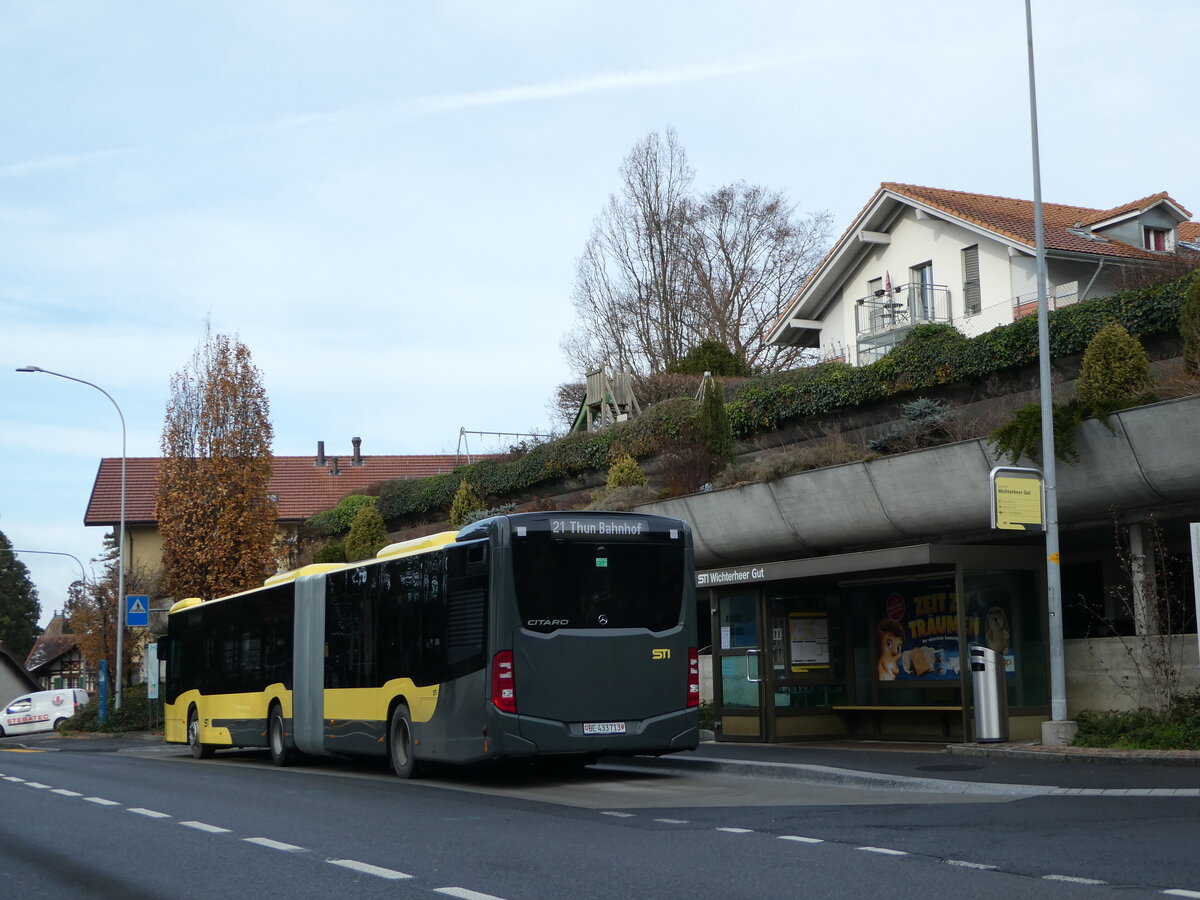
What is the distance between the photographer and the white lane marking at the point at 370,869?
344 inches

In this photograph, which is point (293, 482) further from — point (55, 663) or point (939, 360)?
point (939, 360)

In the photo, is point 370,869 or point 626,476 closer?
point 370,869

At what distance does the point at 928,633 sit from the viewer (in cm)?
2053

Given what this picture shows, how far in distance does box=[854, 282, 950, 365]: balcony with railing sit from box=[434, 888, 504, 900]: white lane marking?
105 ft

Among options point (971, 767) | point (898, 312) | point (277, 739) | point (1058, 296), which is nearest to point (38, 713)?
point (277, 739)

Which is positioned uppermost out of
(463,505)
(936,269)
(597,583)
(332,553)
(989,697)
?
(936,269)

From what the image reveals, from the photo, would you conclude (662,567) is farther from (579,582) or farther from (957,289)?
(957,289)

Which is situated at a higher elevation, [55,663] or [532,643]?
[532,643]

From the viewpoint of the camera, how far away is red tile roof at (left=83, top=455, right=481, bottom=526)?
63.3 meters

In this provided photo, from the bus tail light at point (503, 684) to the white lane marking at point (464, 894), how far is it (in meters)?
6.69

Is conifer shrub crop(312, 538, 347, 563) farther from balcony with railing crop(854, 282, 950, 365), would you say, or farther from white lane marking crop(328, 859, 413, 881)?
white lane marking crop(328, 859, 413, 881)

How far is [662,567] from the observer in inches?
631

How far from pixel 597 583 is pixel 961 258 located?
87.8ft

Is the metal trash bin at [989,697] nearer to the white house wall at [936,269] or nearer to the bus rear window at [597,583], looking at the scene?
the bus rear window at [597,583]
